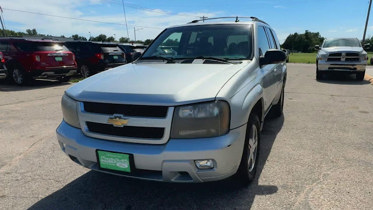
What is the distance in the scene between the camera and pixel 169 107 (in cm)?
222

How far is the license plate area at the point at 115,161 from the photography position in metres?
2.30

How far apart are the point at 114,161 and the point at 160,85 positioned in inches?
29.8

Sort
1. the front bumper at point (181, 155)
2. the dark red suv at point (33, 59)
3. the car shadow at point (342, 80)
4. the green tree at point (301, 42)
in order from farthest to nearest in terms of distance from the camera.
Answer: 1. the green tree at point (301, 42)
2. the car shadow at point (342, 80)
3. the dark red suv at point (33, 59)
4. the front bumper at point (181, 155)

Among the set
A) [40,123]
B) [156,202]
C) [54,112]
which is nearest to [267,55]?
[156,202]

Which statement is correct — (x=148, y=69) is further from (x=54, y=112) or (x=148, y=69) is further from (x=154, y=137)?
(x=54, y=112)

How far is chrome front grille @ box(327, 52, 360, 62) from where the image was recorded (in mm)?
11146

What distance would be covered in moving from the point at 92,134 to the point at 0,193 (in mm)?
1354

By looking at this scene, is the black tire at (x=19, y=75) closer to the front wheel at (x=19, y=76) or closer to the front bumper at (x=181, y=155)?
the front wheel at (x=19, y=76)

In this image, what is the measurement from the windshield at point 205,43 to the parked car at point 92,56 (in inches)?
361

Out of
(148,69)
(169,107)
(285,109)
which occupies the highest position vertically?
(148,69)

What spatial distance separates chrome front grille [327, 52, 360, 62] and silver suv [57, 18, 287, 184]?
33.0 ft

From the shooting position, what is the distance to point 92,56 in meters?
12.7

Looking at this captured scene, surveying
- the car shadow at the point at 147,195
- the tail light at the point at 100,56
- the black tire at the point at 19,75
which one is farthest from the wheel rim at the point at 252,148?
the tail light at the point at 100,56

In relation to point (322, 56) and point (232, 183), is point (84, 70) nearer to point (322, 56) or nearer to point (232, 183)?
point (322, 56)
